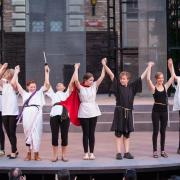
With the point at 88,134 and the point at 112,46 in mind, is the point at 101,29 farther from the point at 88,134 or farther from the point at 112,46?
the point at 88,134

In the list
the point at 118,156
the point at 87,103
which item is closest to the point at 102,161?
the point at 118,156

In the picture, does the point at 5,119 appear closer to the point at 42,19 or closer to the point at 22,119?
the point at 22,119

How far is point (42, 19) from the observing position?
20562 millimetres

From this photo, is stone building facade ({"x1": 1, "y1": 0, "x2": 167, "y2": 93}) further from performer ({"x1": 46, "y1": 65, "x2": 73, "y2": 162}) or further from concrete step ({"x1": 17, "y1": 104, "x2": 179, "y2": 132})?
performer ({"x1": 46, "y1": 65, "x2": 73, "y2": 162})

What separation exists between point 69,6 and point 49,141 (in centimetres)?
952

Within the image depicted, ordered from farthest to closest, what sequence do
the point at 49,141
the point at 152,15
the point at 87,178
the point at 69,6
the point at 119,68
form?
the point at 119,68
the point at 69,6
the point at 152,15
the point at 49,141
the point at 87,178

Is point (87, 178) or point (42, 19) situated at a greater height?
point (42, 19)

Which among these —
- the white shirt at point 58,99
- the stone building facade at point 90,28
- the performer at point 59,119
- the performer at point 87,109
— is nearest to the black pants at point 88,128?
the performer at point 87,109

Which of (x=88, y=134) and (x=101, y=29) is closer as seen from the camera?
(x=88, y=134)

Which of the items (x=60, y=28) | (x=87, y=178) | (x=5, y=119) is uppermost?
(x=60, y=28)

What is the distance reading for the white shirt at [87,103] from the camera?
11.0 metres

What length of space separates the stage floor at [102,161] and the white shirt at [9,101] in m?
0.86

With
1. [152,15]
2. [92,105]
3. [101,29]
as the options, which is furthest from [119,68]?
[92,105]

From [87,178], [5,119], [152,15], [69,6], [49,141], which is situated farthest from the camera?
[69,6]
